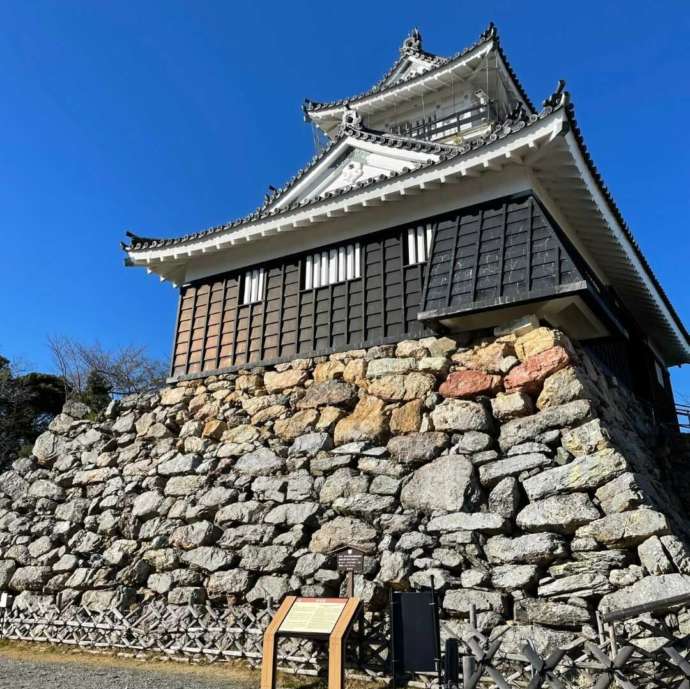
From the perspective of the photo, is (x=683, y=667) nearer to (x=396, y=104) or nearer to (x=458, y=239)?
(x=458, y=239)

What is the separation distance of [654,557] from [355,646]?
317 centimetres

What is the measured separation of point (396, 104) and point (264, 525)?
512 inches

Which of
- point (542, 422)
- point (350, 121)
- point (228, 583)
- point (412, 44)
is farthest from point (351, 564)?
point (412, 44)

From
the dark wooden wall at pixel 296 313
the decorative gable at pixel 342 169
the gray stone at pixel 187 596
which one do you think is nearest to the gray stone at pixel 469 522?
the dark wooden wall at pixel 296 313

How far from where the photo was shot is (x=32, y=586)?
8.89 metres

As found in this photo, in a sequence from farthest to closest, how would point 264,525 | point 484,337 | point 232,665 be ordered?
point 484,337
point 264,525
point 232,665

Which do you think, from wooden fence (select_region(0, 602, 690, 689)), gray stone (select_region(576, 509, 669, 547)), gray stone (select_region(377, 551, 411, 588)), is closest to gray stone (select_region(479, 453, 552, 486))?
gray stone (select_region(576, 509, 669, 547))

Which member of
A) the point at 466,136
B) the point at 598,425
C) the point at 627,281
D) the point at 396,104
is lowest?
the point at 598,425

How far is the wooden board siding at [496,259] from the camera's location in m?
7.86

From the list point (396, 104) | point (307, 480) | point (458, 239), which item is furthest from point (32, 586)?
point (396, 104)

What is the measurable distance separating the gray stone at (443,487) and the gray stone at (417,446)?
0.53 ft

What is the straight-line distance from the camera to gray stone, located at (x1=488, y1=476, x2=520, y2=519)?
6543 mm

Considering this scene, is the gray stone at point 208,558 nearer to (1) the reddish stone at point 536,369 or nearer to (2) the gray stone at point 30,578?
(2) the gray stone at point 30,578

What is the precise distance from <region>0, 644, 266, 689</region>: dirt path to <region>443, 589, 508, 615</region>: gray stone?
2185mm
